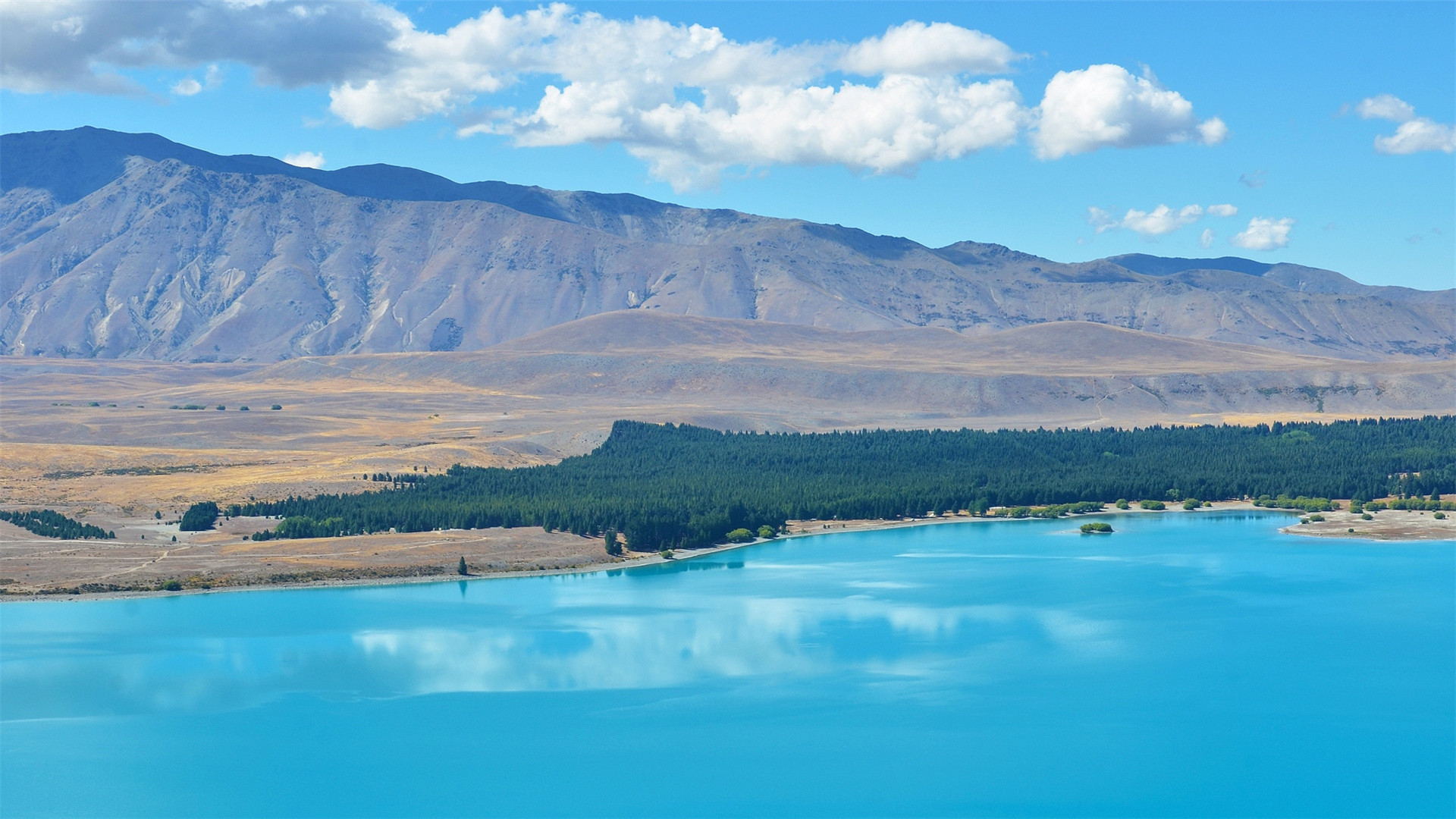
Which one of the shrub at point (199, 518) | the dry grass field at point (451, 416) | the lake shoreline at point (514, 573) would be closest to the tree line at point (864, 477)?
the lake shoreline at point (514, 573)

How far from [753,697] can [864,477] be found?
58.0 m

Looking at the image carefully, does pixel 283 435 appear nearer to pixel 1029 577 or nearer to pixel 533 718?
pixel 1029 577

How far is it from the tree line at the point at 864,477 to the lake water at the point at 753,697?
509 inches

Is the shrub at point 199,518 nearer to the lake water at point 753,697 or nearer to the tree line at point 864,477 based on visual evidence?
the tree line at point 864,477

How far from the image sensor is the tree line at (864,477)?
257 feet

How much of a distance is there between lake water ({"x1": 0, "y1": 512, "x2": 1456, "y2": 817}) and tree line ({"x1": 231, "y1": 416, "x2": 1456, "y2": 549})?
42.5 feet

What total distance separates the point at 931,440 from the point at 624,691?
249 feet

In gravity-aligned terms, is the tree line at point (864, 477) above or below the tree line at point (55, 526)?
above

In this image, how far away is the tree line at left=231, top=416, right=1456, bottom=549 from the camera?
257 feet

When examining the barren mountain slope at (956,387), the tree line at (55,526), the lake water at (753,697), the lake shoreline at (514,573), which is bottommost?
the lake water at (753,697)

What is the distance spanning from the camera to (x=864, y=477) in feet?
333

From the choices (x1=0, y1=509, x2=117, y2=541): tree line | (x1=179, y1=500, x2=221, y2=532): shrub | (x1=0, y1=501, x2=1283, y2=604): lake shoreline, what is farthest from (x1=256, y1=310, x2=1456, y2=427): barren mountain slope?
(x1=0, y1=509, x2=117, y2=541): tree line

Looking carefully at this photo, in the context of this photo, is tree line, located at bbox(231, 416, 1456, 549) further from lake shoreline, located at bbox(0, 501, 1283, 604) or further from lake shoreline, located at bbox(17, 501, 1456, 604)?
lake shoreline, located at bbox(17, 501, 1456, 604)

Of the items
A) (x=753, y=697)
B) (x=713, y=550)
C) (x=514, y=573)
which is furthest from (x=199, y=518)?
(x=753, y=697)
